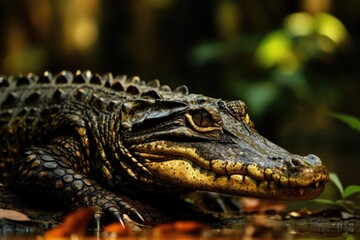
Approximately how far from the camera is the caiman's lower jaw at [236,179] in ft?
11.8

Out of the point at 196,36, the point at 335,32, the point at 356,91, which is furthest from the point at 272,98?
the point at 196,36

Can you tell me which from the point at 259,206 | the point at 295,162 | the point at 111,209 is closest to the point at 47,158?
the point at 111,209

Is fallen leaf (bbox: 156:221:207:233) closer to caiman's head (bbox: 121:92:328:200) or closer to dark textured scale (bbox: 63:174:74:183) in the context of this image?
caiman's head (bbox: 121:92:328:200)

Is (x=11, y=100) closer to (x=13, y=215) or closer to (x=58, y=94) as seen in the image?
(x=58, y=94)

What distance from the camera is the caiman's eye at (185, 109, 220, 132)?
4031 millimetres

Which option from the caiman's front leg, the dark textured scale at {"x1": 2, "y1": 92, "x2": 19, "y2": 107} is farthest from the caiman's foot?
the dark textured scale at {"x1": 2, "y1": 92, "x2": 19, "y2": 107}

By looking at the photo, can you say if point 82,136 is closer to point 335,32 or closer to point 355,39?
point 335,32

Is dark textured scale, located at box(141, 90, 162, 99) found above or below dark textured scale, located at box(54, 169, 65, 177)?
above

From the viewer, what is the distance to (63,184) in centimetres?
400

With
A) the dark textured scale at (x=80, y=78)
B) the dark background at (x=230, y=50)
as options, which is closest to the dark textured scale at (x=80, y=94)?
the dark textured scale at (x=80, y=78)

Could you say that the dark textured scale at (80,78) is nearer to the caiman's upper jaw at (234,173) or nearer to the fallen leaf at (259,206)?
the caiman's upper jaw at (234,173)

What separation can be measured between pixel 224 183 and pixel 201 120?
0.46 meters

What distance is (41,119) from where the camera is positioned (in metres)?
4.65

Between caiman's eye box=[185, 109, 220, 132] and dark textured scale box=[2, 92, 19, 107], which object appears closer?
caiman's eye box=[185, 109, 220, 132]
